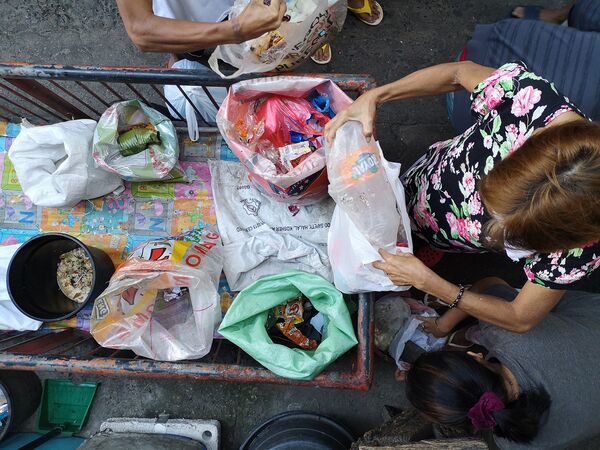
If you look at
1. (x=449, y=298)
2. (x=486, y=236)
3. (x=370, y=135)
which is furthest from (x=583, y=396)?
(x=370, y=135)

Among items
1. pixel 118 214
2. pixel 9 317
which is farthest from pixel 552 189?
pixel 9 317

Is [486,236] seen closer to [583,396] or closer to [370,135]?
[370,135]

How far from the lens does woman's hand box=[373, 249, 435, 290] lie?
1.45 metres

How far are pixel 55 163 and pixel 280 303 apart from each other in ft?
3.94

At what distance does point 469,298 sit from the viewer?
148 centimetres

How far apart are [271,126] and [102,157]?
29.1 inches

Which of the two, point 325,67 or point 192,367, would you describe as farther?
point 325,67

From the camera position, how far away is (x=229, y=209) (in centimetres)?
204

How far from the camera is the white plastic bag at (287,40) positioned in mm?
1570

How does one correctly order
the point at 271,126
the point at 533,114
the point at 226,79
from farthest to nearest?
the point at 271,126
the point at 226,79
the point at 533,114

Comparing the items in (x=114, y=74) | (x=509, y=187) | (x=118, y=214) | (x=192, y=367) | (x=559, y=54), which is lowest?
(x=192, y=367)

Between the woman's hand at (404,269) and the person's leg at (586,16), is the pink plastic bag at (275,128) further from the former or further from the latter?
the person's leg at (586,16)

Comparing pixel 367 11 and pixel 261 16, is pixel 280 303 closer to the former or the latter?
pixel 261 16

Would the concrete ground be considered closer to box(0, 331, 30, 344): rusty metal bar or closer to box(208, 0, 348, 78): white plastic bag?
box(0, 331, 30, 344): rusty metal bar
